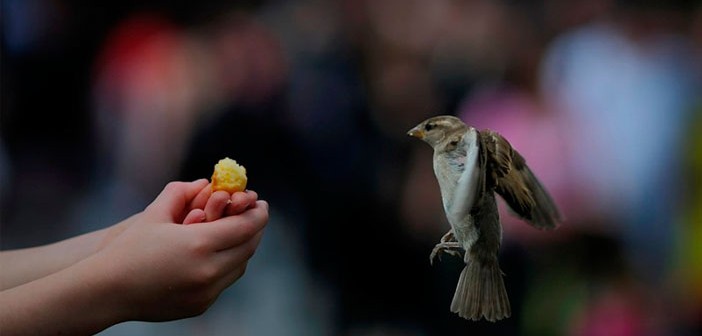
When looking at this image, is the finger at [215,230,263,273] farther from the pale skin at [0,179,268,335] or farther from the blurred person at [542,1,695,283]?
the blurred person at [542,1,695,283]

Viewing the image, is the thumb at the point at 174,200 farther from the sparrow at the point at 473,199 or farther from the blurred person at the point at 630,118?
the blurred person at the point at 630,118

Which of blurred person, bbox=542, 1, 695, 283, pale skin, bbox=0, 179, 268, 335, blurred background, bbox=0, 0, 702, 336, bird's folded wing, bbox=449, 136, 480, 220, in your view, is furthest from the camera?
blurred person, bbox=542, 1, 695, 283

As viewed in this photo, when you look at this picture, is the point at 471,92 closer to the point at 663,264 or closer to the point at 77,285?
the point at 77,285

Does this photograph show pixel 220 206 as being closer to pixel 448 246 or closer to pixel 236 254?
pixel 236 254

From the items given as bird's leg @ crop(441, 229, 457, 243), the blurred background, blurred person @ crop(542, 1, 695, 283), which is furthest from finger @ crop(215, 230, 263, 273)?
blurred person @ crop(542, 1, 695, 283)

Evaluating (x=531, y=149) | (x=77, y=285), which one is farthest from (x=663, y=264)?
(x=77, y=285)

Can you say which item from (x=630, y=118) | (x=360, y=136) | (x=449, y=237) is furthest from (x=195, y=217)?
(x=630, y=118)

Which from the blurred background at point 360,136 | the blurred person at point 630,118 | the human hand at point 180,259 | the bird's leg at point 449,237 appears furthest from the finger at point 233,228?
the blurred person at point 630,118
